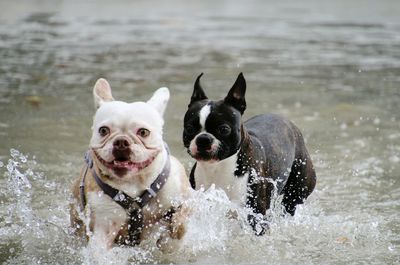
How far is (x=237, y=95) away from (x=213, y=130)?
1.19 ft

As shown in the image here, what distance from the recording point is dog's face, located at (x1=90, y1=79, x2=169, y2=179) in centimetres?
464

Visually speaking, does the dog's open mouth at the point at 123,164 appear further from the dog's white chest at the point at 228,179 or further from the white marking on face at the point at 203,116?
the dog's white chest at the point at 228,179

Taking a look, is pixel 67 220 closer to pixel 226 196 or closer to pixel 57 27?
pixel 226 196

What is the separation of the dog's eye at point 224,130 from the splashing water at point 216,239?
44cm

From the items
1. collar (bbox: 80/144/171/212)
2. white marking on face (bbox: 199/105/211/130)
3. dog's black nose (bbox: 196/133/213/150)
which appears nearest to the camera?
collar (bbox: 80/144/171/212)

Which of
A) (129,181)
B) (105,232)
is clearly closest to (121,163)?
(129,181)

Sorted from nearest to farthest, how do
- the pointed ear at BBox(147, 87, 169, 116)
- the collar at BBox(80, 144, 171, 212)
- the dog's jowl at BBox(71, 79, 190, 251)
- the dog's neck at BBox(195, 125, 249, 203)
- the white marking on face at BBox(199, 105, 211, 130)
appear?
the dog's jowl at BBox(71, 79, 190, 251) → the collar at BBox(80, 144, 171, 212) → the pointed ear at BBox(147, 87, 169, 116) → the white marking on face at BBox(199, 105, 211, 130) → the dog's neck at BBox(195, 125, 249, 203)

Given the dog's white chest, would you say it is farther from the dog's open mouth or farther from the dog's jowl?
the dog's open mouth

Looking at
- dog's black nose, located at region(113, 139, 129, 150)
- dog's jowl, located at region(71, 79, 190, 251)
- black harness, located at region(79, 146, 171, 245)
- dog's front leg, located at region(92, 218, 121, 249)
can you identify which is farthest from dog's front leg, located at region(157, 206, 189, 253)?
dog's black nose, located at region(113, 139, 129, 150)

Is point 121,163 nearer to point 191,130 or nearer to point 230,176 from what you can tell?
point 191,130

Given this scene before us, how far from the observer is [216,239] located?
5824 millimetres

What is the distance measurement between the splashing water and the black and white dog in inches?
5.2

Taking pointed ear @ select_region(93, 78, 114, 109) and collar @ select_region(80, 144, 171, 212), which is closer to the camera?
collar @ select_region(80, 144, 171, 212)

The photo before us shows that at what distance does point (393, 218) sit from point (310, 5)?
22.7 m
